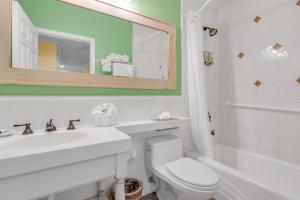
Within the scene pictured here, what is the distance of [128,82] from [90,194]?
998 millimetres

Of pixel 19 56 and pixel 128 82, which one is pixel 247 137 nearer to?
pixel 128 82

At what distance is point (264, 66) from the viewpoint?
194 centimetres

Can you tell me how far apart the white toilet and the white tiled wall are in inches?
39.8

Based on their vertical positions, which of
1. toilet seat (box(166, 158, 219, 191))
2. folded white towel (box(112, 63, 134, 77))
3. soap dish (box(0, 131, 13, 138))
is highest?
folded white towel (box(112, 63, 134, 77))

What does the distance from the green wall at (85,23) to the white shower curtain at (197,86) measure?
697mm

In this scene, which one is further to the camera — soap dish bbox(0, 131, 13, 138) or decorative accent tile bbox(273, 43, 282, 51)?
decorative accent tile bbox(273, 43, 282, 51)

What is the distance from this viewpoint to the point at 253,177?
1387mm

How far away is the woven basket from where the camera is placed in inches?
52.6

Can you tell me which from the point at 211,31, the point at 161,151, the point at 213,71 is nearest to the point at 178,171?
the point at 161,151

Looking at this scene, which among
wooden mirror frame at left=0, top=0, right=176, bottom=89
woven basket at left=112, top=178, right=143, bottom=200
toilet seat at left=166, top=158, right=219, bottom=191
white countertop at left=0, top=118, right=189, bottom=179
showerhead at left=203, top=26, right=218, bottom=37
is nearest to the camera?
white countertop at left=0, top=118, right=189, bottom=179

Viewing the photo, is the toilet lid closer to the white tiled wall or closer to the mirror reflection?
the mirror reflection

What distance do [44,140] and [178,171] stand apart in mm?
1011

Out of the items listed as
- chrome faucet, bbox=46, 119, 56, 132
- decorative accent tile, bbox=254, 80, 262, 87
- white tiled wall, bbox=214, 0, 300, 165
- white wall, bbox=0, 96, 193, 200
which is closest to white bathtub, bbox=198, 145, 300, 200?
white tiled wall, bbox=214, 0, 300, 165

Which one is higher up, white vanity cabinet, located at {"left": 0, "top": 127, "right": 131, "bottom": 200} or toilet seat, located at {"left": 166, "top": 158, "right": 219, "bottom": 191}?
white vanity cabinet, located at {"left": 0, "top": 127, "right": 131, "bottom": 200}
